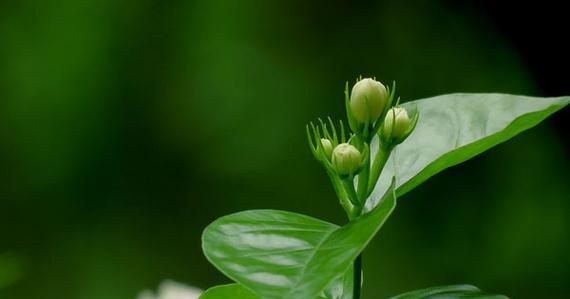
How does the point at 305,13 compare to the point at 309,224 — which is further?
the point at 305,13

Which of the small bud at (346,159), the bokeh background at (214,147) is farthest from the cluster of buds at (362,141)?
the bokeh background at (214,147)

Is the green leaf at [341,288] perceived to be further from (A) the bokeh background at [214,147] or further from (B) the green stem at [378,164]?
(A) the bokeh background at [214,147]

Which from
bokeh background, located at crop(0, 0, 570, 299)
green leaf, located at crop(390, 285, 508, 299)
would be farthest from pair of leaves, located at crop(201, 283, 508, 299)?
bokeh background, located at crop(0, 0, 570, 299)

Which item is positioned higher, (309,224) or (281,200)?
(309,224)

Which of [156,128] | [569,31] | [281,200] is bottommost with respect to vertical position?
[281,200]

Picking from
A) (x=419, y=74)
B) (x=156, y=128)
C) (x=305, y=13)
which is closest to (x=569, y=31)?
(x=419, y=74)

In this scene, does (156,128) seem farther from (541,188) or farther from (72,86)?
(541,188)
